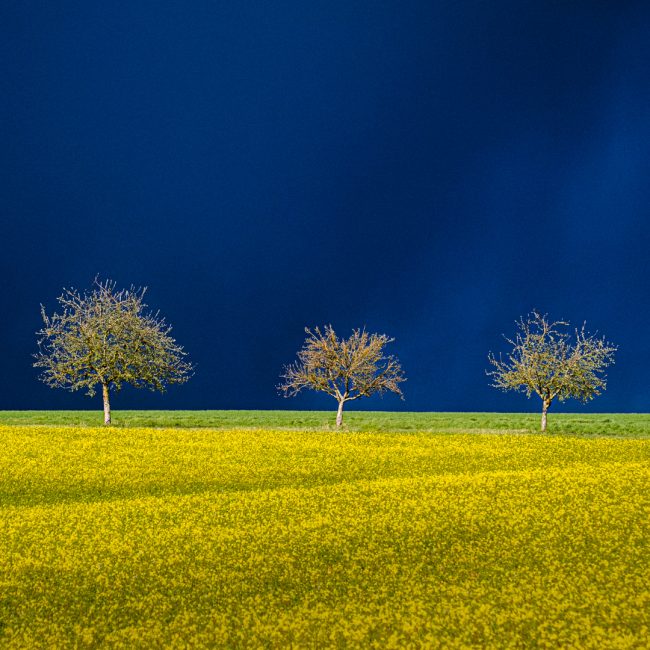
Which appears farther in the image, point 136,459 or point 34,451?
point 34,451

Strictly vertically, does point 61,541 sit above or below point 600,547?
below

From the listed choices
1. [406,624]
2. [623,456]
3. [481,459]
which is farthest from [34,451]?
[623,456]

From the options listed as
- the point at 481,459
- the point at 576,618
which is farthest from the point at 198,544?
the point at 481,459

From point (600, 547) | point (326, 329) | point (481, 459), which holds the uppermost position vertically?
point (326, 329)

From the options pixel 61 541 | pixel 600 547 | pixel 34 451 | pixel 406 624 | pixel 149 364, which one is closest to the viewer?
pixel 406 624

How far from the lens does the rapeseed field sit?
33.3 feet

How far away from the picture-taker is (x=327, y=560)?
1319cm

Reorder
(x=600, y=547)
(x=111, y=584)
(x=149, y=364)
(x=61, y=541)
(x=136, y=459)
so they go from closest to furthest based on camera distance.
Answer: (x=111, y=584)
(x=600, y=547)
(x=61, y=541)
(x=136, y=459)
(x=149, y=364)

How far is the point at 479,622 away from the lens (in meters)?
10.2

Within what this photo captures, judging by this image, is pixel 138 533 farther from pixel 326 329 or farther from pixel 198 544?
pixel 326 329

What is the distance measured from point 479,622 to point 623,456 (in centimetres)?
2251

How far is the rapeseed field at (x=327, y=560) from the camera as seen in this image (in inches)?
400

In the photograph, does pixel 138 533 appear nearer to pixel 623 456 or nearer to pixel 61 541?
pixel 61 541

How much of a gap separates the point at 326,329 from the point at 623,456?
2920cm
